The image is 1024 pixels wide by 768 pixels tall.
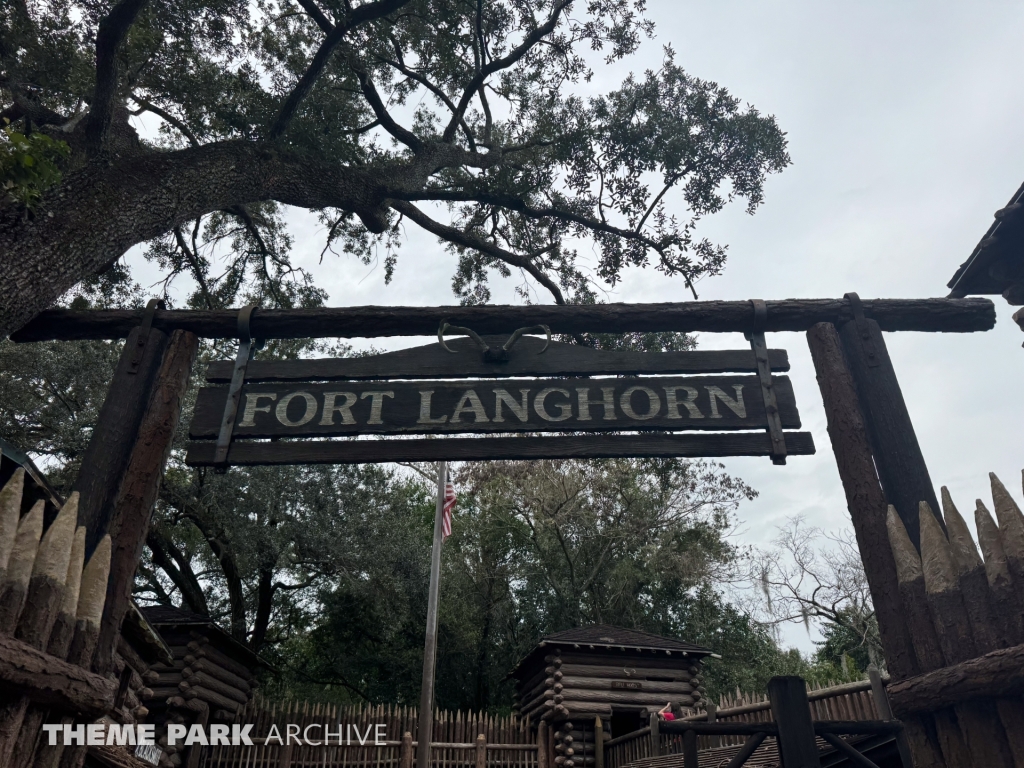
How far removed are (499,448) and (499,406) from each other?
32 cm

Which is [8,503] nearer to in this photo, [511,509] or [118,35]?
[118,35]

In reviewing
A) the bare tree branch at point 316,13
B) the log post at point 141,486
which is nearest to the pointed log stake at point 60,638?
the log post at point 141,486

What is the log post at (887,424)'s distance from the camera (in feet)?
13.0

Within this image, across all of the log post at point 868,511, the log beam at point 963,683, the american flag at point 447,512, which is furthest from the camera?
the american flag at point 447,512

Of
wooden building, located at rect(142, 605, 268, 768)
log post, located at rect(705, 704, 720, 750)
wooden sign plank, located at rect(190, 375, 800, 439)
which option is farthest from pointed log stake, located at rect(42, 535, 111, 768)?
wooden building, located at rect(142, 605, 268, 768)

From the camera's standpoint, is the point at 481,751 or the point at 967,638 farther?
the point at 481,751

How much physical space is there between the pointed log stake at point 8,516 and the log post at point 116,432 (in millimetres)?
810

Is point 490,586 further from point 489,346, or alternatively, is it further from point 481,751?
point 489,346

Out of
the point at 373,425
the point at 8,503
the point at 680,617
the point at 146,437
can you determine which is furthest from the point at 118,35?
the point at 680,617

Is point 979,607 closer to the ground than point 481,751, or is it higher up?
closer to the ground

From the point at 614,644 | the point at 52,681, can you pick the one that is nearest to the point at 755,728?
the point at 52,681

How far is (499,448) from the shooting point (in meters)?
4.35

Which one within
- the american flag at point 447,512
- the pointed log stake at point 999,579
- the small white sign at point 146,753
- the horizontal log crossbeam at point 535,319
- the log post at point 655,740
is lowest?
the pointed log stake at point 999,579

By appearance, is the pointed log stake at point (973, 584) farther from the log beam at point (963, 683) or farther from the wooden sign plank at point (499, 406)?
the wooden sign plank at point (499, 406)
